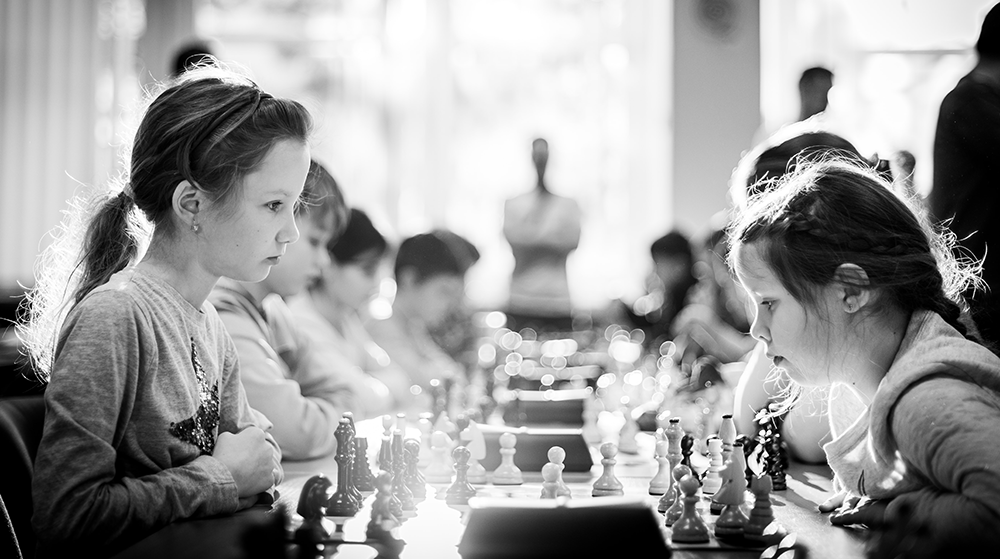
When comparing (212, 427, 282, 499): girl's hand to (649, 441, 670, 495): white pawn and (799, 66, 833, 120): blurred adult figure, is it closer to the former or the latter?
(649, 441, 670, 495): white pawn

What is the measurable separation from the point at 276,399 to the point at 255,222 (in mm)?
542

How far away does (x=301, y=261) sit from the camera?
2150mm

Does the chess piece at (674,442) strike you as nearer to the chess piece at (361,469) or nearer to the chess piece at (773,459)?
the chess piece at (773,459)

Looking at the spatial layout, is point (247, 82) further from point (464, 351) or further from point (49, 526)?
point (464, 351)

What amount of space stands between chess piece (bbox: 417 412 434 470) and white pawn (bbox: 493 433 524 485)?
0.16m

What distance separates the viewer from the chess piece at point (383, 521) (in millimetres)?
1000

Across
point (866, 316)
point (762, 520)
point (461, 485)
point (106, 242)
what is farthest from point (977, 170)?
point (106, 242)

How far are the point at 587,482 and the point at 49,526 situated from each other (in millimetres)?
790

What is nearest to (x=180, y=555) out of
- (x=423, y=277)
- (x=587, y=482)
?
(x=587, y=482)

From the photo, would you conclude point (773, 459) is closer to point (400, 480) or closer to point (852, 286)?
point (852, 286)

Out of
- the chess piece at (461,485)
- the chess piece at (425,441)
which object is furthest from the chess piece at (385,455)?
the chess piece at (425,441)

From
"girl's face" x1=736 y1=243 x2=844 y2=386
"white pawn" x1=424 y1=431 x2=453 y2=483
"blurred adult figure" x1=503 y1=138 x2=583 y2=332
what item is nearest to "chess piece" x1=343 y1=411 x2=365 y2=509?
"white pawn" x1=424 y1=431 x2=453 y2=483

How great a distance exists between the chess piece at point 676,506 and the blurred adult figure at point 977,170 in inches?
34.2

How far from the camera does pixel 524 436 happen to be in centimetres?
165
